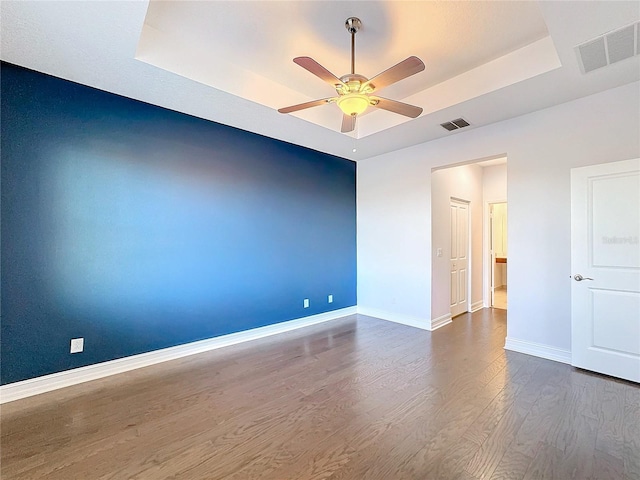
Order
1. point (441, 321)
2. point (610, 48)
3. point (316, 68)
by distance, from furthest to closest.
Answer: point (441, 321) → point (610, 48) → point (316, 68)

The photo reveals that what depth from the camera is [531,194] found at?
341 cm

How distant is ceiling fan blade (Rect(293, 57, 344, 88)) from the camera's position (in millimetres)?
1940

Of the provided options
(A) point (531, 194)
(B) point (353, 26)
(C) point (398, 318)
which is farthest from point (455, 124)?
(C) point (398, 318)

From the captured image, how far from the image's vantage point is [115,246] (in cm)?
296

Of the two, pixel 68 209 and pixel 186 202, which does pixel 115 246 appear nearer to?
pixel 68 209

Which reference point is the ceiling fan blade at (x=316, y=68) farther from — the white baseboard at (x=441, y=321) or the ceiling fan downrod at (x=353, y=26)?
the white baseboard at (x=441, y=321)

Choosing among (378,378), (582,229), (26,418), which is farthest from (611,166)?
(26,418)

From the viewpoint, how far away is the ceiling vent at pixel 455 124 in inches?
141

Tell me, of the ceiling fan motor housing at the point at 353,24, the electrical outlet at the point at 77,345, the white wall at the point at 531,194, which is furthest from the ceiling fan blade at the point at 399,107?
the electrical outlet at the point at 77,345

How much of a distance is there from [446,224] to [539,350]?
217 centimetres

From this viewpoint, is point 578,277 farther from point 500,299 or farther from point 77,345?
point 77,345

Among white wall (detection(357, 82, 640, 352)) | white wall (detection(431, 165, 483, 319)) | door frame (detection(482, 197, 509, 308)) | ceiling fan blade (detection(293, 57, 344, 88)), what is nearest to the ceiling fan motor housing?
ceiling fan blade (detection(293, 57, 344, 88))

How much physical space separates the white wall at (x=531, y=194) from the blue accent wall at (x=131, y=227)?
1.64 m

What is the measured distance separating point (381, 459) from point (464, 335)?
2840 mm
